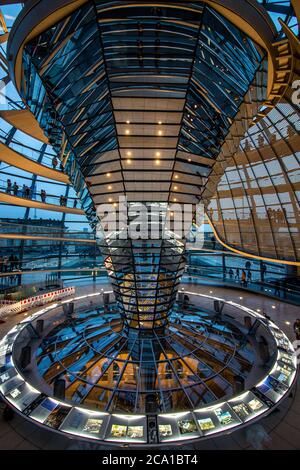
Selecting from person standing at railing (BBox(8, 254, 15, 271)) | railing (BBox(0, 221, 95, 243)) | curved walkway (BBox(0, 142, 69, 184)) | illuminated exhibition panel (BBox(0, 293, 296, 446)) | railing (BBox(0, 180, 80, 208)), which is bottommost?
illuminated exhibition panel (BBox(0, 293, 296, 446))

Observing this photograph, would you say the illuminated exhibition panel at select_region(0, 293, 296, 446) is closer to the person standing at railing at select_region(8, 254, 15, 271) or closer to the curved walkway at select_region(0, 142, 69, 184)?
the person standing at railing at select_region(8, 254, 15, 271)

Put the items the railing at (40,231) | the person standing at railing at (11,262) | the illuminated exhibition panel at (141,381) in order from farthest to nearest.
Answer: the person standing at railing at (11,262)
the railing at (40,231)
the illuminated exhibition panel at (141,381)

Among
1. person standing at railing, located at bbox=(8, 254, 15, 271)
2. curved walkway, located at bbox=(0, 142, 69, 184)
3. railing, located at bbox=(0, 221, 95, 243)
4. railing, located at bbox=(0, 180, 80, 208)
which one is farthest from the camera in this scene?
person standing at railing, located at bbox=(8, 254, 15, 271)

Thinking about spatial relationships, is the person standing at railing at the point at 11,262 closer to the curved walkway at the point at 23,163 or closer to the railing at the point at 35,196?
the railing at the point at 35,196

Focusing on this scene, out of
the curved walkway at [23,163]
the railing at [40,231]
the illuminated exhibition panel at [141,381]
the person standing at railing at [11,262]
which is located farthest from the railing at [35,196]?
the illuminated exhibition panel at [141,381]

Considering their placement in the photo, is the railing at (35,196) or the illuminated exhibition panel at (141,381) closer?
the illuminated exhibition panel at (141,381)

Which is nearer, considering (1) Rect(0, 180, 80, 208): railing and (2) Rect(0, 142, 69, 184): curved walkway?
(2) Rect(0, 142, 69, 184): curved walkway

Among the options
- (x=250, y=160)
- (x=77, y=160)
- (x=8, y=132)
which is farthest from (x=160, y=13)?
(x=8, y=132)

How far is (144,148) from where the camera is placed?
11.7 m

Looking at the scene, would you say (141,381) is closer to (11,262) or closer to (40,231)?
(11,262)

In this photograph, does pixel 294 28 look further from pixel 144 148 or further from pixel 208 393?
pixel 208 393

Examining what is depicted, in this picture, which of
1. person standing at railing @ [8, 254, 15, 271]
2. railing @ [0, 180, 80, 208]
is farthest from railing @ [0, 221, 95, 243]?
railing @ [0, 180, 80, 208]

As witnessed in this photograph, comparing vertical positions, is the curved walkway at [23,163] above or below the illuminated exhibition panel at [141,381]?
above

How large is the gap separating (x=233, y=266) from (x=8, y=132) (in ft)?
104
